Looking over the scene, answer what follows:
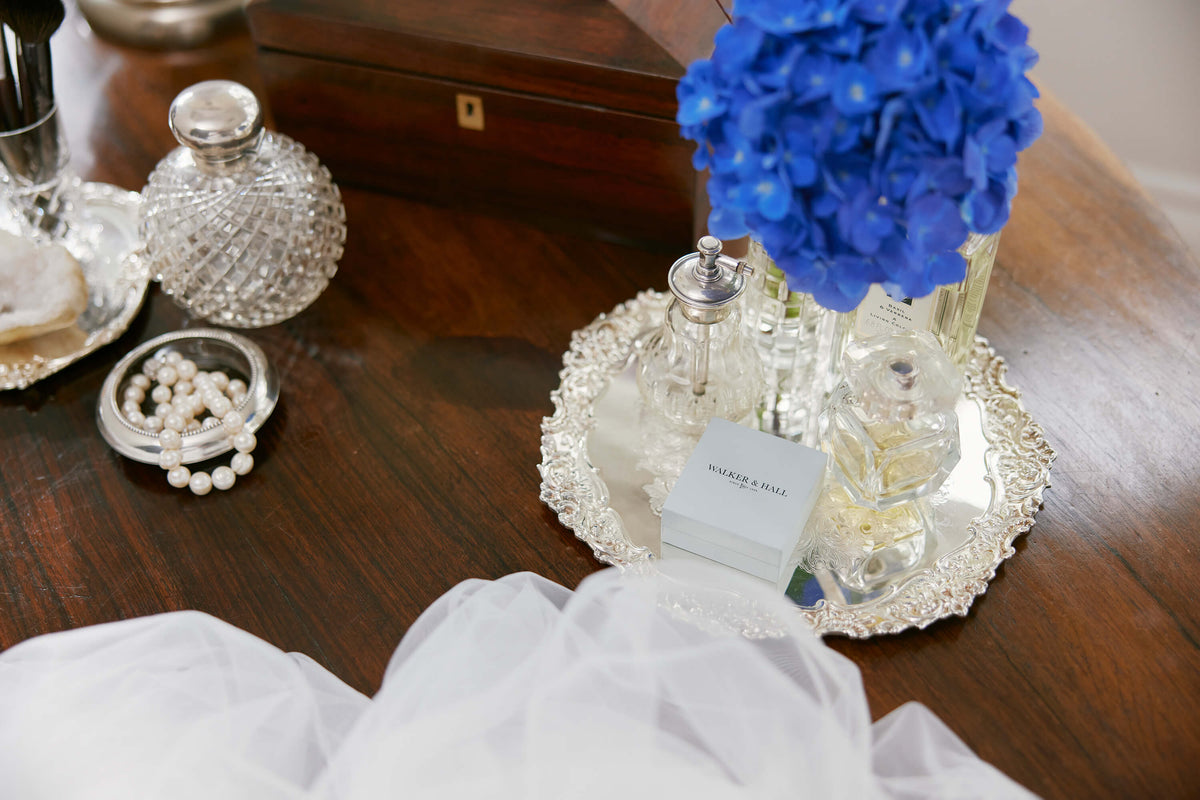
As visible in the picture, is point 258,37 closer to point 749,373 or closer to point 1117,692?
point 749,373

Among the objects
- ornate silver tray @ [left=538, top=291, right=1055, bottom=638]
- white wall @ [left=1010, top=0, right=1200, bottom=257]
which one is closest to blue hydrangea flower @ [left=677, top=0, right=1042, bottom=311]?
ornate silver tray @ [left=538, top=291, right=1055, bottom=638]

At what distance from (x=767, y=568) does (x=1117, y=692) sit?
22 cm

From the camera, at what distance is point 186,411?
827mm

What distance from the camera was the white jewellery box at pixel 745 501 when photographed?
685 millimetres

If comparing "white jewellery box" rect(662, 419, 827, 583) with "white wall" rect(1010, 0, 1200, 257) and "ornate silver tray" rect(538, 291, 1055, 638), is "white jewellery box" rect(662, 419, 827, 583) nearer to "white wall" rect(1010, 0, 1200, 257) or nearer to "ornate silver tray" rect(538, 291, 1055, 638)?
"ornate silver tray" rect(538, 291, 1055, 638)

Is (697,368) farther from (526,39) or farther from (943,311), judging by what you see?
(526,39)

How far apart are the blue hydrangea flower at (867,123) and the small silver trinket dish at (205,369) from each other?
0.43m

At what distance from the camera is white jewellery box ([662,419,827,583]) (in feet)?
2.25

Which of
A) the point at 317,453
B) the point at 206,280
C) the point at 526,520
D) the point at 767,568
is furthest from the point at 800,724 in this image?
the point at 206,280

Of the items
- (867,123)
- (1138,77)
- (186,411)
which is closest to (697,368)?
(867,123)

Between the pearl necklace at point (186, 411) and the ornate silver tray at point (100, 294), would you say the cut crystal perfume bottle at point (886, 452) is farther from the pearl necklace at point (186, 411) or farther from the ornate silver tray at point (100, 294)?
the ornate silver tray at point (100, 294)

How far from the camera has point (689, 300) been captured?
2.33ft

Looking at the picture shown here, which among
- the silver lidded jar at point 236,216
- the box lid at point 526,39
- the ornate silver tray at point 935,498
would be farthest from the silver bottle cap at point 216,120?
the ornate silver tray at point 935,498

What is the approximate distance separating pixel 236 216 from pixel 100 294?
0.19 metres
